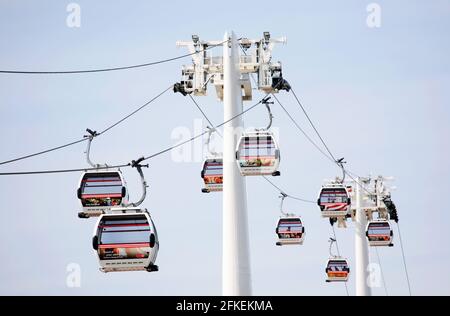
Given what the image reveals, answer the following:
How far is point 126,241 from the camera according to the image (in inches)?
806

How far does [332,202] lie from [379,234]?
41.5 feet

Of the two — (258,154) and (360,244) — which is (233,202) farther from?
(360,244)

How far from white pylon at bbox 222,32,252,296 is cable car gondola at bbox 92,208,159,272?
5.35m

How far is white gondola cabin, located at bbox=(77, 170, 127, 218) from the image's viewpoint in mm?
24219

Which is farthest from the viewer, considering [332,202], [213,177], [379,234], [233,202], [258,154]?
[379,234]

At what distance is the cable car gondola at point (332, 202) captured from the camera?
3638 cm

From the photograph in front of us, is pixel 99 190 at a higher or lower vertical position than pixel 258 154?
lower

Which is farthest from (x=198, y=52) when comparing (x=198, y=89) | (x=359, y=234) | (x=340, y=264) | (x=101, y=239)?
(x=359, y=234)

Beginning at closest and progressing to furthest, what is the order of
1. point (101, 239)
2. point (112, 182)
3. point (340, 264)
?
point (101, 239) → point (112, 182) → point (340, 264)

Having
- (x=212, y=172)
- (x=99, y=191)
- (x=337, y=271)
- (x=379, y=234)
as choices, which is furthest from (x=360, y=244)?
(x=99, y=191)

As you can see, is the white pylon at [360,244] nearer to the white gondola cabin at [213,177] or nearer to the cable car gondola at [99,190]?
the white gondola cabin at [213,177]
